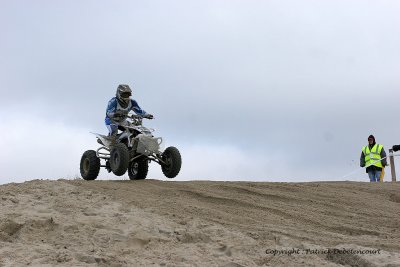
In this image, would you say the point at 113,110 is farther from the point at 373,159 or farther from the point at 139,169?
the point at 373,159

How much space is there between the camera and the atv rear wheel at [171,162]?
10.3 m

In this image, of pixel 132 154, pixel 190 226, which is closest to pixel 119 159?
pixel 132 154

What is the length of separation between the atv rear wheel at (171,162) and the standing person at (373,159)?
545cm

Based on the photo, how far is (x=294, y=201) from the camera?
27.3ft

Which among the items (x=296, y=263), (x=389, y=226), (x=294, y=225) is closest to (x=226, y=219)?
(x=294, y=225)

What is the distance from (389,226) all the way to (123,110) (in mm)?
5612

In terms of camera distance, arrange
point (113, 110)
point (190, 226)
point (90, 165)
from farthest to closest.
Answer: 1. point (113, 110)
2. point (90, 165)
3. point (190, 226)

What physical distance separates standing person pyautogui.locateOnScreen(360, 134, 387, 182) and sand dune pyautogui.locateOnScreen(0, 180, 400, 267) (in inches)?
170

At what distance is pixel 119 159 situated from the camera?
9.75 metres

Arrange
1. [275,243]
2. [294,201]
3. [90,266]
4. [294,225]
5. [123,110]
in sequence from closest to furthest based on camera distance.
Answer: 1. [90,266]
2. [275,243]
3. [294,225]
4. [294,201]
5. [123,110]

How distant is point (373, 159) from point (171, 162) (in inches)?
221

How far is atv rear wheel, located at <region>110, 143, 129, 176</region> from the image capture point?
9.71m

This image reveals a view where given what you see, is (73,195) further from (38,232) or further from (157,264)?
(157,264)

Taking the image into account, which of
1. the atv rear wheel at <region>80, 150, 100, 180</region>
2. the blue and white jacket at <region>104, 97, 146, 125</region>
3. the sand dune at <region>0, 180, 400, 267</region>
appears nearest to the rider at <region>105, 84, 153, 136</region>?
the blue and white jacket at <region>104, 97, 146, 125</region>
